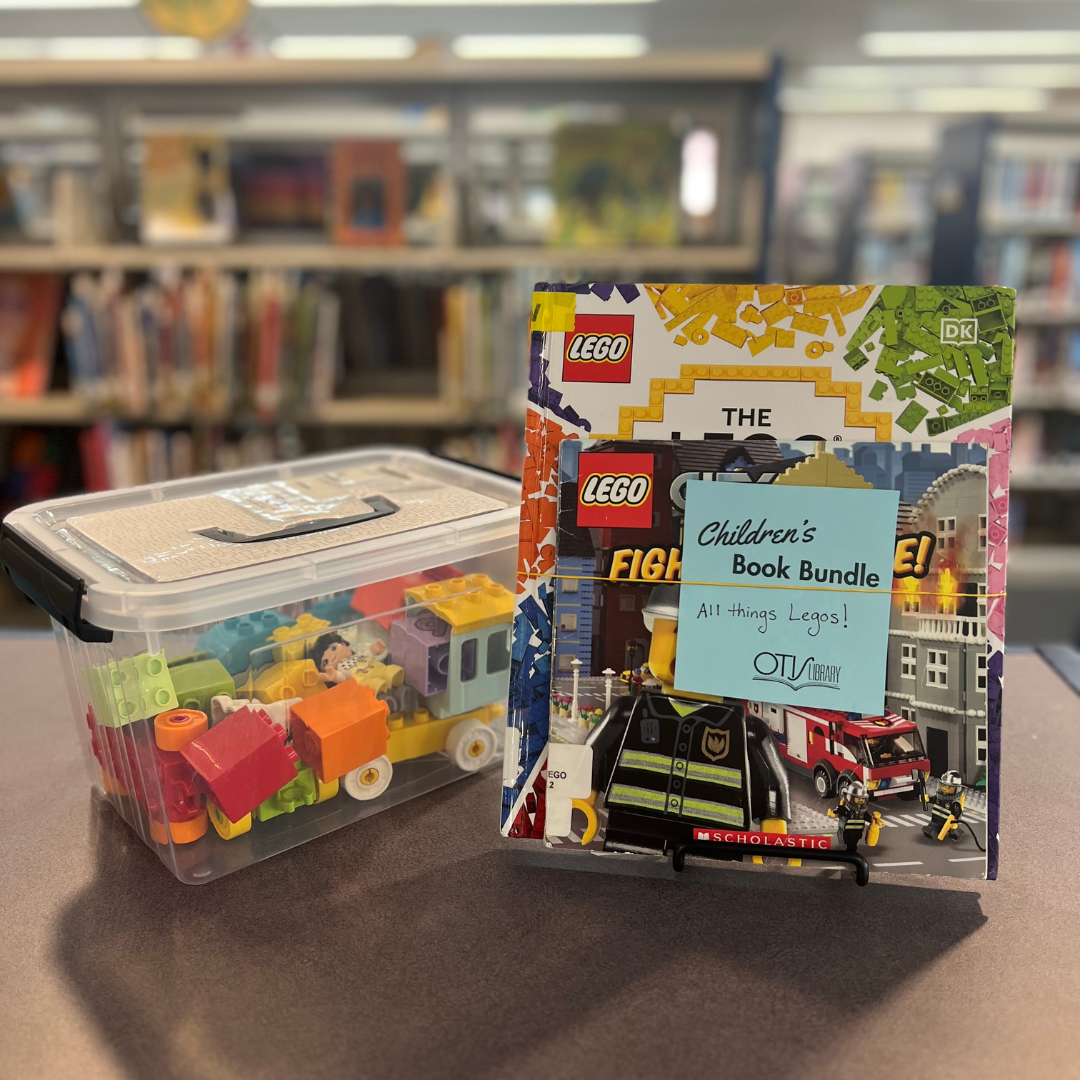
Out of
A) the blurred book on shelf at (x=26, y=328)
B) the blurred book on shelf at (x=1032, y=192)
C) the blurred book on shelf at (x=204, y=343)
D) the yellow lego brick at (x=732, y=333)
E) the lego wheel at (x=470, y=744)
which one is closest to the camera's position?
the yellow lego brick at (x=732, y=333)

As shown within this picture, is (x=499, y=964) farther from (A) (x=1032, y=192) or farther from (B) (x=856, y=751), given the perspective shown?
(A) (x=1032, y=192)

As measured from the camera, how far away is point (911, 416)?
53 centimetres

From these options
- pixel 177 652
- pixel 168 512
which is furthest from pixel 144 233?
pixel 177 652

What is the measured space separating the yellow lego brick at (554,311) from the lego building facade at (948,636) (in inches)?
9.1

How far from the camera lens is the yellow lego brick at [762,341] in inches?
21.1

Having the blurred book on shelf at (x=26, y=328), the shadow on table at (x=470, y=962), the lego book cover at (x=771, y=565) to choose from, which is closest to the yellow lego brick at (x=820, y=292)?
the lego book cover at (x=771, y=565)

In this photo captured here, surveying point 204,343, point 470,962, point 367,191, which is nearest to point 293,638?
point 470,962

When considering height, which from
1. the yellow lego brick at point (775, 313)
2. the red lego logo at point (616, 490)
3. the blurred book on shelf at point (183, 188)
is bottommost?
the red lego logo at point (616, 490)

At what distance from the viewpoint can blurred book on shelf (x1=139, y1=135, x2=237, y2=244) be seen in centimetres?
221

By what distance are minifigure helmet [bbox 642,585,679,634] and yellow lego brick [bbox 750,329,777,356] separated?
0.49ft

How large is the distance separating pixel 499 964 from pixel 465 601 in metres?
0.24

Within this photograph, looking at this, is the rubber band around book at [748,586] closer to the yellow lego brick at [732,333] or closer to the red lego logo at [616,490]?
the red lego logo at [616,490]

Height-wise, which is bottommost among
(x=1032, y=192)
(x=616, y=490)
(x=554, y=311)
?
(x=616, y=490)

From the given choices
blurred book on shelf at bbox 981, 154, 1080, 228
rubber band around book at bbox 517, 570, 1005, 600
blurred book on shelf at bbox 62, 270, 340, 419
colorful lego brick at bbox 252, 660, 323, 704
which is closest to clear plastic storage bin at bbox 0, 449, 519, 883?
colorful lego brick at bbox 252, 660, 323, 704
